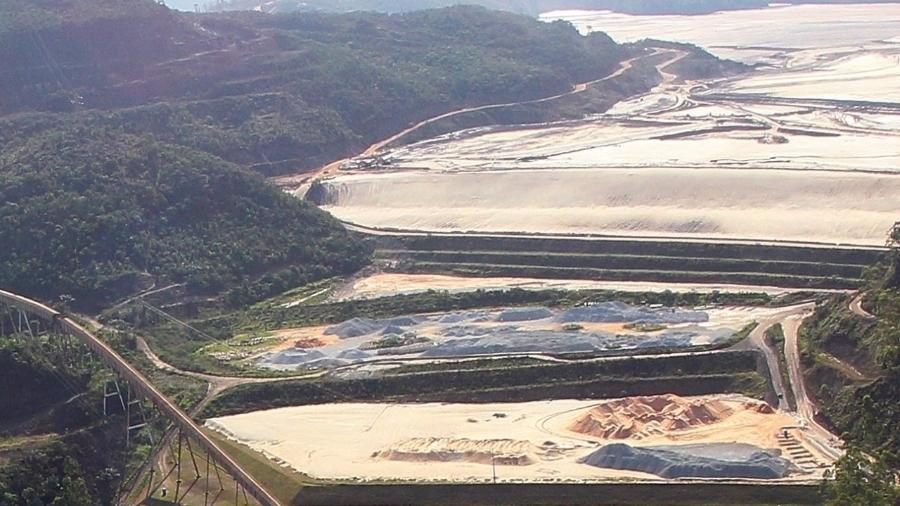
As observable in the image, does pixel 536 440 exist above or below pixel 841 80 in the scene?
below

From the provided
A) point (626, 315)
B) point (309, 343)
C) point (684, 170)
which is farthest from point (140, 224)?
point (684, 170)

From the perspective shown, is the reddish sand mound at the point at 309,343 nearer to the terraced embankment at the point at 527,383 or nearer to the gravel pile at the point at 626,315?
the terraced embankment at the point at 527,383

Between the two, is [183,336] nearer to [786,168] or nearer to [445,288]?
[445,288]

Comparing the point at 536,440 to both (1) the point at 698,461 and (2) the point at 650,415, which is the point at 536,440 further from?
(1) the point at 698,461

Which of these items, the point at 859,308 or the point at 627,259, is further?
the point at 627,259

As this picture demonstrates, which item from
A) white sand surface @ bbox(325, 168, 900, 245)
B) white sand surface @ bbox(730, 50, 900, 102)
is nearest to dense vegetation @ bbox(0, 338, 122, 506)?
white sand surface @ bbox(325, 168, 900, 245)

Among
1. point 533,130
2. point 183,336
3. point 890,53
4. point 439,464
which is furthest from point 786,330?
point 890,53

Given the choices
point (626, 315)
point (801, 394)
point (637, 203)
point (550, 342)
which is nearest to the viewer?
point (801, 394)

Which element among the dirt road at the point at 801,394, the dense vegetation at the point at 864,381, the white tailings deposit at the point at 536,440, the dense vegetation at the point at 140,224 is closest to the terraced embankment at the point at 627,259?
the dense vegetation at the point at 140,224
